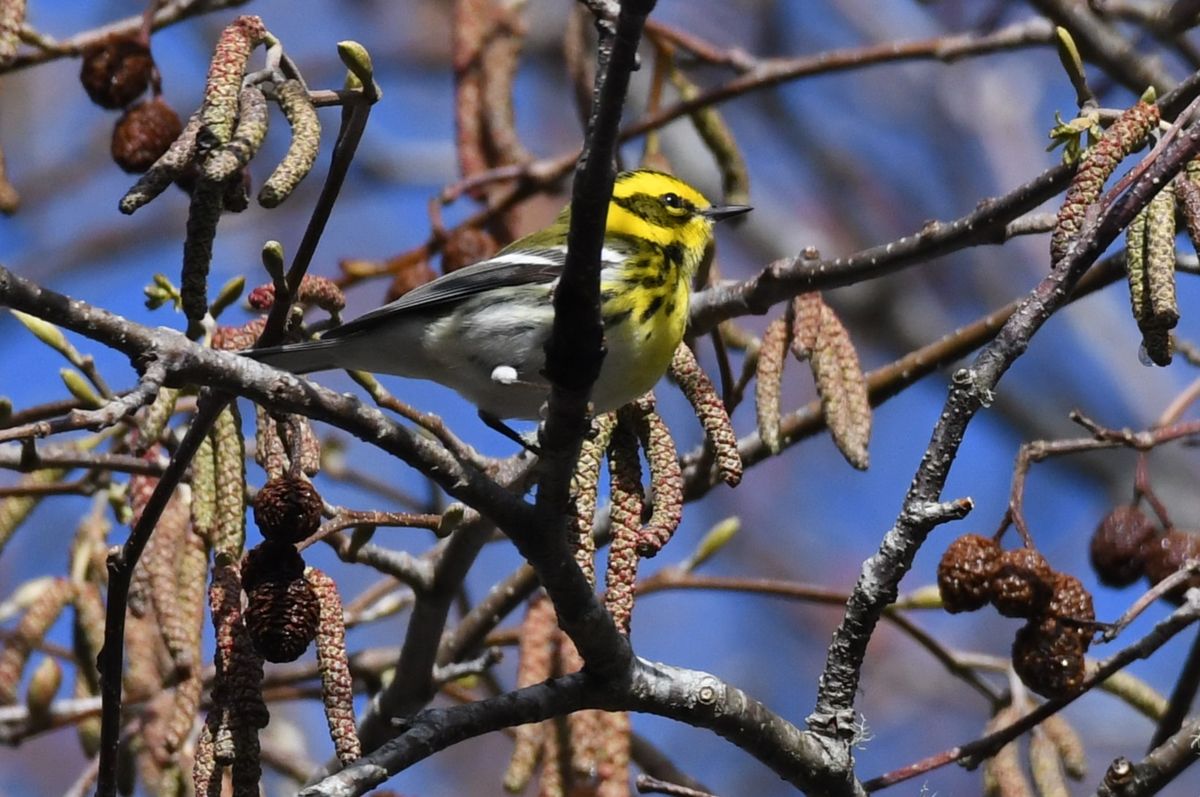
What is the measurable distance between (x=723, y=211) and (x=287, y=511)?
173 cm

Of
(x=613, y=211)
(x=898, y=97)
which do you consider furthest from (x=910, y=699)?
(x=613, y=211)

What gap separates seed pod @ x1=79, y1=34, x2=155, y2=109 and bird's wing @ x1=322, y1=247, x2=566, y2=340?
23.4 inches

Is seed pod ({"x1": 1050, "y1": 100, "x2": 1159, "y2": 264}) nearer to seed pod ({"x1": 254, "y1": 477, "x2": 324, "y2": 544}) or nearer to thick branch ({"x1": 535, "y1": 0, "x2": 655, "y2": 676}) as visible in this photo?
thick branch ({"x1": 535, "y1": 0, "x2": 655, "y2": 676})

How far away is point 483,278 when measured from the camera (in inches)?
113

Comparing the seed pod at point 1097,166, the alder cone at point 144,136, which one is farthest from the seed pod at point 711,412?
the alder cone at point 144,136

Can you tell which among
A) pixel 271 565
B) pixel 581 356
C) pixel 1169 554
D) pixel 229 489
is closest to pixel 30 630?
pixel 229 489

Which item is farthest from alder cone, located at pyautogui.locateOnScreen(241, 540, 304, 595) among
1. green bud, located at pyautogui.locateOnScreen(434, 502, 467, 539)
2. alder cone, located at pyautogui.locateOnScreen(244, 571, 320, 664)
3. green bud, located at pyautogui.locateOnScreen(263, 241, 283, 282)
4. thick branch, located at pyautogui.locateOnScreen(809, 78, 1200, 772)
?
thick branch, located at pyautogui.locateOnScreen(809, 78, 1200, 772)

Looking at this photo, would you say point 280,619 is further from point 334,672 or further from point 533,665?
point 533,665

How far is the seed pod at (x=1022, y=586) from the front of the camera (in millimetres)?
2049

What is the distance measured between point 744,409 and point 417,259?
2.90m

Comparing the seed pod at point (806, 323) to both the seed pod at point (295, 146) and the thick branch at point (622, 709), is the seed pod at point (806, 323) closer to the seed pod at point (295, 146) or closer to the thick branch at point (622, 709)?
the thick branch at point (622, 709)

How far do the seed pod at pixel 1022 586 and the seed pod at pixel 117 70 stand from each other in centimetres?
171

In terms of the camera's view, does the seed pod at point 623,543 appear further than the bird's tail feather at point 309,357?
No

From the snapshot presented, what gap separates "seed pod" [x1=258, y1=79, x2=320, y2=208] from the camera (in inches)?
66.4
